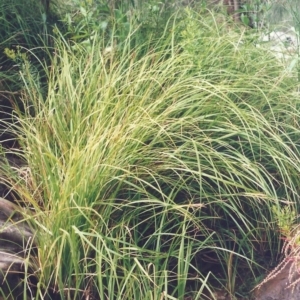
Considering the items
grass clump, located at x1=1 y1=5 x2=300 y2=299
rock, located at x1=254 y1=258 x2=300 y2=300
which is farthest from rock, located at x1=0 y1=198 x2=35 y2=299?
rock, located at x1=254 y1=258 x2=300 y2=300

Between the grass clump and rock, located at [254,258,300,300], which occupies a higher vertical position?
the grass clump

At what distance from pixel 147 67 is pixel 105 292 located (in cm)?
136

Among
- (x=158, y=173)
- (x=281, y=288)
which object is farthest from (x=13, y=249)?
(x=281, y=288)

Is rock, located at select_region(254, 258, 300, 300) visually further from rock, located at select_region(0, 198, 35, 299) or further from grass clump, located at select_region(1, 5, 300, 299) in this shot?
rock, located at select_region(0, 198, 35, 299)

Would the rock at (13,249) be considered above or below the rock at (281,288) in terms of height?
above

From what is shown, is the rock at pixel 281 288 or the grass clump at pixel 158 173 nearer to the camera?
the grass clump at pixel 158 173

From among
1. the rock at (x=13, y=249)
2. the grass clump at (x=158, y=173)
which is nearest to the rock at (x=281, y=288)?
the grass clump at (x=158, y=173)

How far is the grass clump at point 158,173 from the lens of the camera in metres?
2.53

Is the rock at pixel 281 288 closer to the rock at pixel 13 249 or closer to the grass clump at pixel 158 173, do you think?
the grass clump at pixel 158 173

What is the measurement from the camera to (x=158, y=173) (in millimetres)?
2805

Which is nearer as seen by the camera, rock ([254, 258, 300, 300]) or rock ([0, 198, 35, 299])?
rock ([0, 198, 35, 299])

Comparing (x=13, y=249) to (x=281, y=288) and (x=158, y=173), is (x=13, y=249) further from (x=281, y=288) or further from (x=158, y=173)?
(x=281, y=288)

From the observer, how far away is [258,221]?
9.27 feet

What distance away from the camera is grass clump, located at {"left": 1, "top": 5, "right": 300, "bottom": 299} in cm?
253
